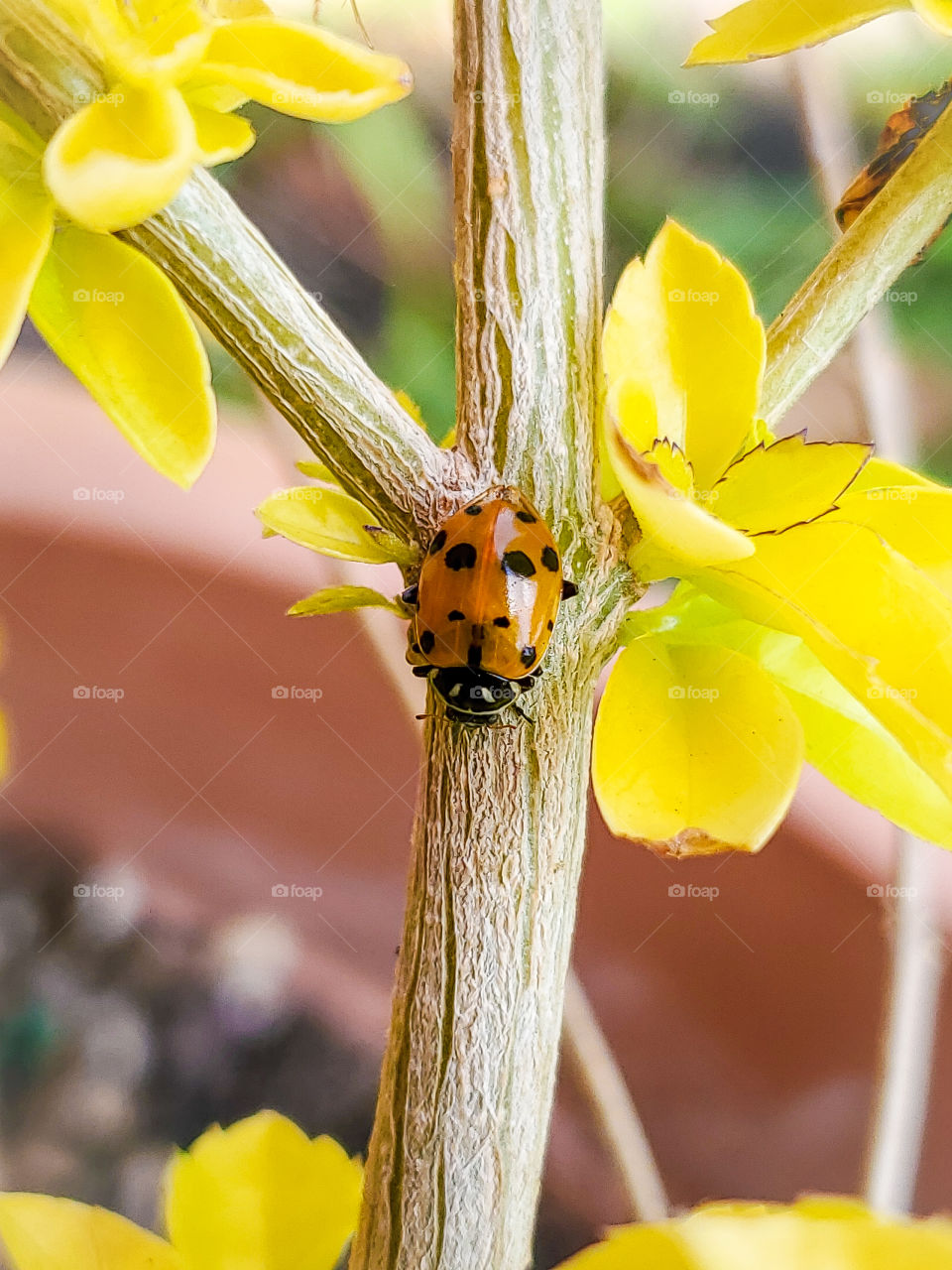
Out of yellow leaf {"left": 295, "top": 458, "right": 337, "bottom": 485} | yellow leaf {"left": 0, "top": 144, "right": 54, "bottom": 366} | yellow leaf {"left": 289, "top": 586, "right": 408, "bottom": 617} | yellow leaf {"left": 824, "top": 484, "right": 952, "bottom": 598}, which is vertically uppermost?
yellow leaf {"left": 0, "top": 144, "right": 54, "bottom": 366}

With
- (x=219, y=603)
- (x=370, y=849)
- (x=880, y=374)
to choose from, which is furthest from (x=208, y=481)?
(x=880, y=374)

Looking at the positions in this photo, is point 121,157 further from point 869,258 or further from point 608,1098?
point 608,1098

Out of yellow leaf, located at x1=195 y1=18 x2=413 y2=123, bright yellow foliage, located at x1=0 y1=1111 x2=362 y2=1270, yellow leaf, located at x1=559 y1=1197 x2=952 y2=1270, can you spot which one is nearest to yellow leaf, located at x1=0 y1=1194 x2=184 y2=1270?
bright yellow foliage, located at x1=0 y1=1111 x2=362 y2=1270

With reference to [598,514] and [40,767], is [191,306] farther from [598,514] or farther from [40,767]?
[40,767]

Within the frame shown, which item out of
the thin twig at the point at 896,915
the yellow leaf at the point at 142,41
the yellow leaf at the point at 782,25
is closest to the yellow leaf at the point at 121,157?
the yellow leaf at the point at 142,41

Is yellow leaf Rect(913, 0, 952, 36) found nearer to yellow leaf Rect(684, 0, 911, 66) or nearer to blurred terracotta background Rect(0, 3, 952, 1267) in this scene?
yellow leaf Rect(684, 0, 911, 66)

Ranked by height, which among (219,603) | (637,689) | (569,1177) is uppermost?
(219,603)
